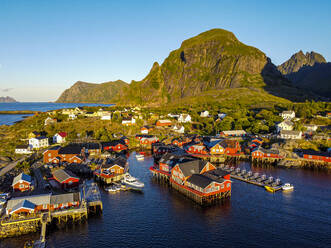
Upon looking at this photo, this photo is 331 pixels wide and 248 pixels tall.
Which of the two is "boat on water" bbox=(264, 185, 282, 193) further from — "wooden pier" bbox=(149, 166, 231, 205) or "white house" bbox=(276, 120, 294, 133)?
"white house" bbox=(276, 120, 294, 133)

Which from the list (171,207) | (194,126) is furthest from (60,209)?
(194,126)

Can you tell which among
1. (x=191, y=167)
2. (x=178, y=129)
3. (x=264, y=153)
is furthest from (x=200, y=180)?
(x=178, y=129)

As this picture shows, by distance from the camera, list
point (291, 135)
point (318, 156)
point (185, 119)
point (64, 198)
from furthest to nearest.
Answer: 1. point (185, 119)
2. point (291, 135)
3. point (318, 156)
4. point (64, 198)

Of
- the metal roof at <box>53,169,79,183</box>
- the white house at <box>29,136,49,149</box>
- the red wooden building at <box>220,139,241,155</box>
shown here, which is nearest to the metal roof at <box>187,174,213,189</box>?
the metal roof at <box>53,169,79,183</box>

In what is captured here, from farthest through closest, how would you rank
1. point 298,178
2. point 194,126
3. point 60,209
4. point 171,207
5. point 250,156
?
point 194,126 → point 250,156 → point 298,178 → point 171,207 → point 60,209

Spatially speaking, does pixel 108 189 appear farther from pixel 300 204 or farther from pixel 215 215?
pixel 300 204

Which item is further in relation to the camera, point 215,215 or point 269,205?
point 269,205

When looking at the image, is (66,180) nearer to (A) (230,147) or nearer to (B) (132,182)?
(B) (132,182)
